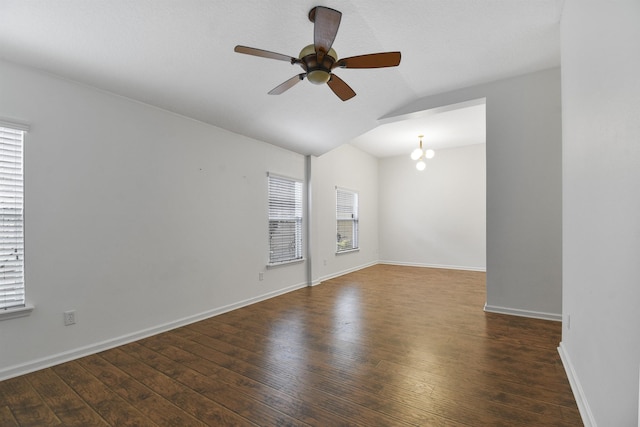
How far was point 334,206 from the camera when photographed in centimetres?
649

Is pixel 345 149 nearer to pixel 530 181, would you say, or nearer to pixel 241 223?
pixel 241 223

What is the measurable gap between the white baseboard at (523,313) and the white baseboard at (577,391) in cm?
113

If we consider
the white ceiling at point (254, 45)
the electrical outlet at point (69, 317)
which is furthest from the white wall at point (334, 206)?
the electrical outlet at point (69, 317)

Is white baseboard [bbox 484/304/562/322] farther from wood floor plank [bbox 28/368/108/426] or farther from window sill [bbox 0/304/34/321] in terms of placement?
window sill [bbox 0/304/34/321]

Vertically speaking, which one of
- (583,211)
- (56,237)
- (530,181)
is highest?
(530,181)

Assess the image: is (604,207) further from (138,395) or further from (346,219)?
(346,219)

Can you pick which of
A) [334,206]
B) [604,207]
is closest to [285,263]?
[334,206]

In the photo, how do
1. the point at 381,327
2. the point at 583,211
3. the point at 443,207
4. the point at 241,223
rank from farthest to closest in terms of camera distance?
the point at 443,207, the point at 241,223, the point at 381,327, the point at 583,211

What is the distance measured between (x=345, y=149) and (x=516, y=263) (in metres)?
4.25

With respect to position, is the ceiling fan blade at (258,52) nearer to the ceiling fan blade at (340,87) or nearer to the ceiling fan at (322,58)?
the ceiling fan at (322,58)

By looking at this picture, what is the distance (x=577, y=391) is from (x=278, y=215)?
4048 mm

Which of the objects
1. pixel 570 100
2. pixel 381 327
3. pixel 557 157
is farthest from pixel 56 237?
pixel 557 157

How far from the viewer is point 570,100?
2143 millimetres

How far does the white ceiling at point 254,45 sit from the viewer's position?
6.92ft
